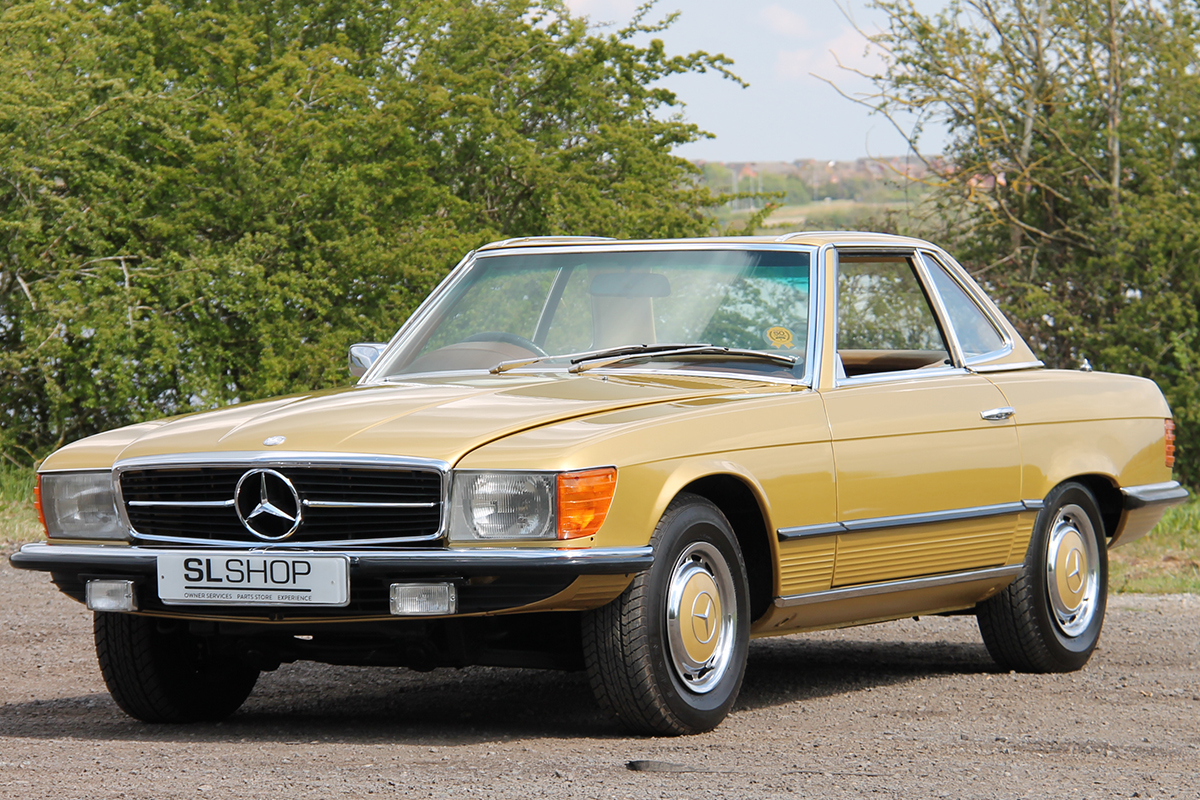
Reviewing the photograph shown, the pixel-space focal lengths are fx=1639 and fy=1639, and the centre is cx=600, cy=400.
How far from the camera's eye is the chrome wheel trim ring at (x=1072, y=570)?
685cm

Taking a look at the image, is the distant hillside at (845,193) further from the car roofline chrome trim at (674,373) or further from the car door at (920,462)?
the car roofline chrome trim at (674,373)

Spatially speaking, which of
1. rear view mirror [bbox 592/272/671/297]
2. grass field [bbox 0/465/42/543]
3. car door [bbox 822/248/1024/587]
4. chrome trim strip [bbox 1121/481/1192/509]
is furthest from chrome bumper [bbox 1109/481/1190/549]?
grass field [bbox 0/465/42/543]

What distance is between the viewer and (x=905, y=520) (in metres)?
5.91

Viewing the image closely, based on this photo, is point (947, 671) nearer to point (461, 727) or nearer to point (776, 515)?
point (776, 515)

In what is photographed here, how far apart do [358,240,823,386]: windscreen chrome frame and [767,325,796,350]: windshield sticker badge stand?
0.25 ft

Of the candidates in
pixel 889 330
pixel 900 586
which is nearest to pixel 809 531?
pixel 900 586

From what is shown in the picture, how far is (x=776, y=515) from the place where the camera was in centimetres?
538

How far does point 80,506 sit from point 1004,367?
3.78m

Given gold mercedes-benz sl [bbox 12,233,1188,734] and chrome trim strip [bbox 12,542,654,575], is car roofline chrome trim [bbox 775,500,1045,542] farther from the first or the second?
chrome trim strip [bbox 12,542,654,575]

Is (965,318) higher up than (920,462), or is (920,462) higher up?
(965,318)

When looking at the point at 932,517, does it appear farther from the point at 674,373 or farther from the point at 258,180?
the point at 258,180

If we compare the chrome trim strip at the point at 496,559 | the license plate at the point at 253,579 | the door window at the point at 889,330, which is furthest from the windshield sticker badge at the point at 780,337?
the license plate at the point at 253,579

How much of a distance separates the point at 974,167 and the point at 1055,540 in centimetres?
→ 1322

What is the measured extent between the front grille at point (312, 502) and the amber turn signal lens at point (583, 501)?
0.36 meters
